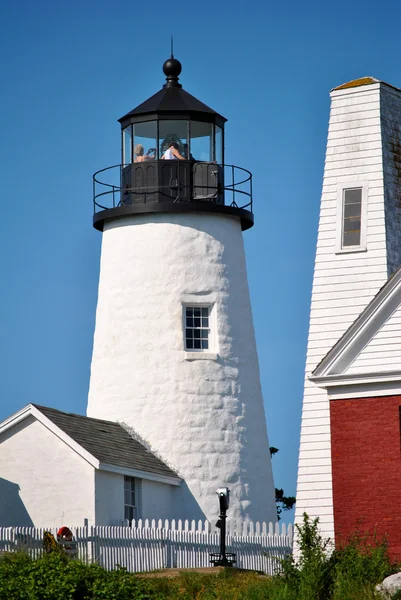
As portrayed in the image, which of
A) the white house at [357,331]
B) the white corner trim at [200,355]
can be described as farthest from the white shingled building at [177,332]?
the white house at [357,331]

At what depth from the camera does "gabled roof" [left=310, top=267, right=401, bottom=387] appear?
77.4ft

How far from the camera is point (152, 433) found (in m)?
32.2

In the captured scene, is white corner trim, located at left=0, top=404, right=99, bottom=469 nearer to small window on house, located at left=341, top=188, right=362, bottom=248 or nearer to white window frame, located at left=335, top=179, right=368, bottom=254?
white window frame, located at left=335, top=179, right=368, bottom=254

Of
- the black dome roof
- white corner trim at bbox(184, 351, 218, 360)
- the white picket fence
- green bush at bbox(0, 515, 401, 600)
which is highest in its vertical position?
the black dome roof

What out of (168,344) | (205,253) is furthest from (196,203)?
(168,344)

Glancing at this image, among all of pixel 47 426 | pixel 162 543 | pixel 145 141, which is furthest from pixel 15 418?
pixel 145 141

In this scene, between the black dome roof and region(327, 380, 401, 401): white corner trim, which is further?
the black dome roof

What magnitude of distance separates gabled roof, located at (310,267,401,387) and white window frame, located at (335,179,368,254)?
6.73ft

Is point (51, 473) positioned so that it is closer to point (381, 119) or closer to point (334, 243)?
point (334, 243)

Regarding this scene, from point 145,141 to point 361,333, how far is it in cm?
1182

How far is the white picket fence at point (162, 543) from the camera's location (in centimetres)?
2697

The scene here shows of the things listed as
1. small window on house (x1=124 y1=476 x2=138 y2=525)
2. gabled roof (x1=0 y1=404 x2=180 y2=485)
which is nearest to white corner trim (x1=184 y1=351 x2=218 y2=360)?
gabled roof (x1=0 y1=404 x2=180 y2=485)

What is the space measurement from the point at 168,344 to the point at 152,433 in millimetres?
2032

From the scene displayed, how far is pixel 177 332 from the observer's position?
A: 32.5 meters
